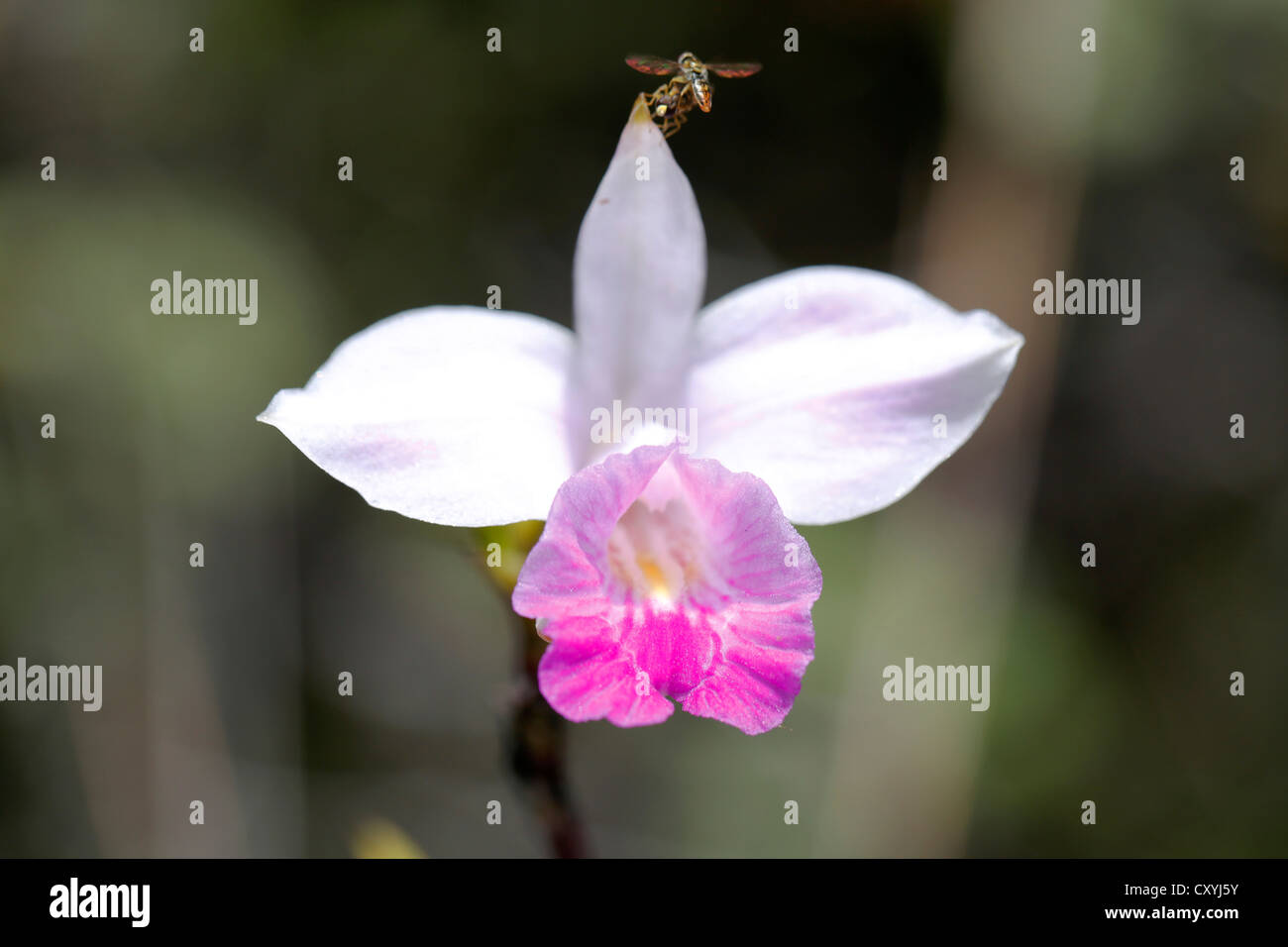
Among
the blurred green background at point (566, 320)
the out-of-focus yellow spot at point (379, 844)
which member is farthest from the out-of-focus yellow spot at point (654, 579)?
the blurred green background at point (566, 320)

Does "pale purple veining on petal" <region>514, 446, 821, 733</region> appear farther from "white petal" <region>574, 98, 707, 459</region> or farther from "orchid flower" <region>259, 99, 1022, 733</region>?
"white petal" <region>574, 98, 707, 459</region>

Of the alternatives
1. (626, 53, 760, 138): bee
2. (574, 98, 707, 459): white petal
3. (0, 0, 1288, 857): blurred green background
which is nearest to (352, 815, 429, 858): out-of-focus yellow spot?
(0, 0, 1288, 857): blurred green background

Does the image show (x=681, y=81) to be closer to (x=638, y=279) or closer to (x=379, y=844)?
(x=638, y=279)

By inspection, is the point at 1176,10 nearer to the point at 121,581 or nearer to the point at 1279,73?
the point at 1279,73

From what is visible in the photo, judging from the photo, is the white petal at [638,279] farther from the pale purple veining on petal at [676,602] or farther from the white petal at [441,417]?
the pale purple veining on petal at [676,602]

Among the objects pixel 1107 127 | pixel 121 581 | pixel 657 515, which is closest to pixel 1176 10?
pixel 1107 127
